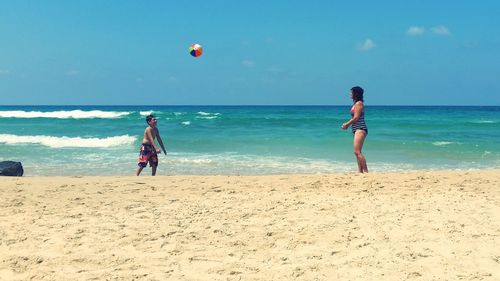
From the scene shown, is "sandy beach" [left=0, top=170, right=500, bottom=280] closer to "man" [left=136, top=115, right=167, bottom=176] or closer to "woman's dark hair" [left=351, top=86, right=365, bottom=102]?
"woman's dark hair" [left=351, top=86, right=365, bottom=102]

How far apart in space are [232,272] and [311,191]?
3.03m

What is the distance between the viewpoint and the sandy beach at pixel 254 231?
3.99m

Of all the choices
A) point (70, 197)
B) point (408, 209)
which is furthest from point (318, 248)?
point (70, 197)

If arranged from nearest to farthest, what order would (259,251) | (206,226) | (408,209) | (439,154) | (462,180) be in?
1. (259,251)
2. (206,226)
3. (408,209)
4. (462,180)
5. (439,154)

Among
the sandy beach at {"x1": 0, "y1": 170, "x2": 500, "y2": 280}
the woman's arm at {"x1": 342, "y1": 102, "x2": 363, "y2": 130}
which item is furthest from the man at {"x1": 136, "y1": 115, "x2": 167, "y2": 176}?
the woman's arm at {"x1": 342, "y1": 102, "x2": 363, "y2": 130}

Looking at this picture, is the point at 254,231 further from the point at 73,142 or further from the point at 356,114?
the point at 73,142

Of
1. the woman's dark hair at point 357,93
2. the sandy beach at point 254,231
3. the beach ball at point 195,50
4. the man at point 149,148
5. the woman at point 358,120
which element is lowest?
the sandy beach at point 254,231

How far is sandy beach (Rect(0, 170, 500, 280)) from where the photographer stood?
3994 millimetres

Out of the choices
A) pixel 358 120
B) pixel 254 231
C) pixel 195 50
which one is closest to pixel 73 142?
pixel 195 50

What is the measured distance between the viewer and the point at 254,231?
4.95 metres

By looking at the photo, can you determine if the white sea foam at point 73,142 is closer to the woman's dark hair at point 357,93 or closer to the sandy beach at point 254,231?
the sandy beach at point 254,231

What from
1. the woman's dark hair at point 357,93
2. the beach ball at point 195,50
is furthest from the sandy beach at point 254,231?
the beach ball at point 195,50

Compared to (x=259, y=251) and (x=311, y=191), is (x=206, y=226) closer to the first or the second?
(x=259, y=251)

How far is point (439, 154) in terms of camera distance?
15.7 meters
